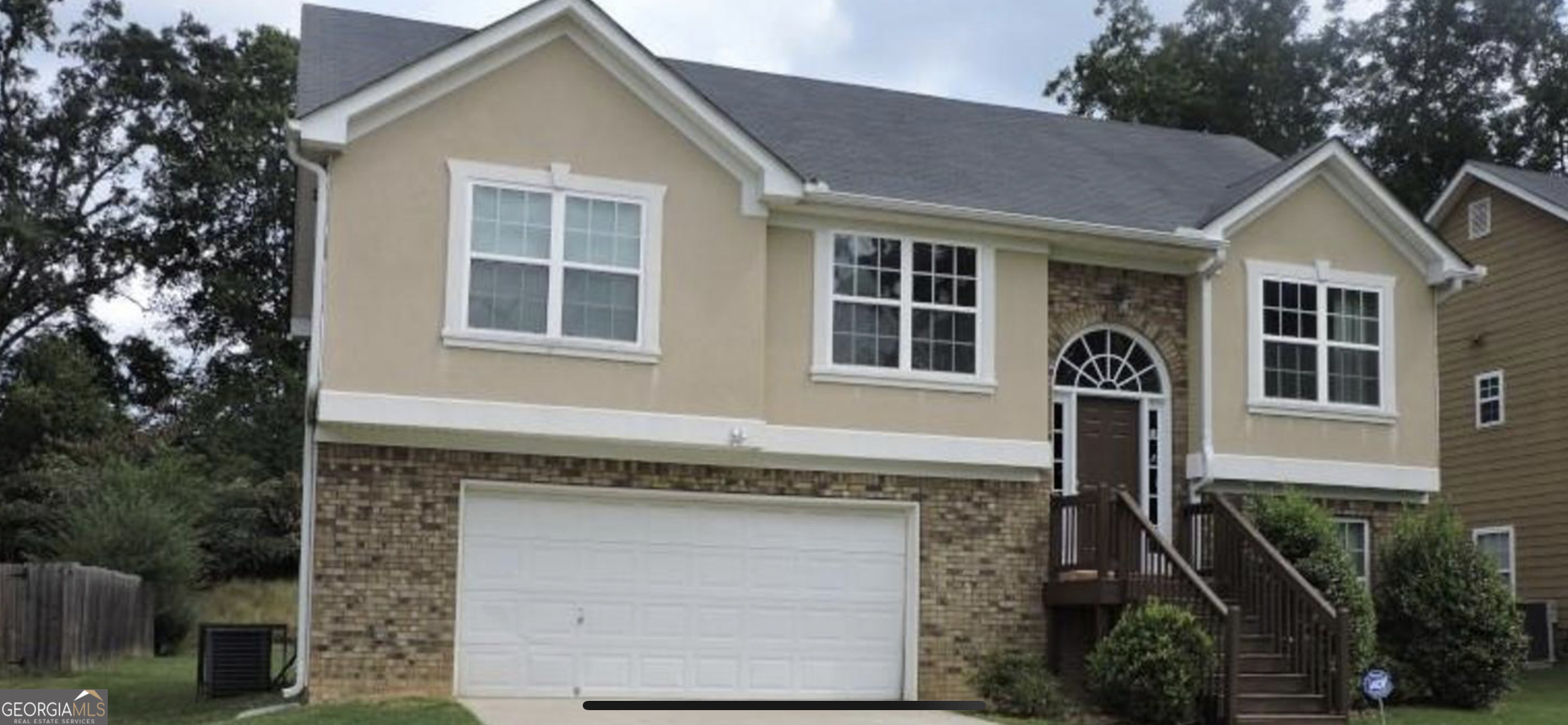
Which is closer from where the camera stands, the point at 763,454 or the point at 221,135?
the point at 763,454

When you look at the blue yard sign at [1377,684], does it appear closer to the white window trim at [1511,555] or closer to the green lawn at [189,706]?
the green lawn at [189,706]

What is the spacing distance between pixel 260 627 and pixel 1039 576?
317 inches

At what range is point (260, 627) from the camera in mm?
17312

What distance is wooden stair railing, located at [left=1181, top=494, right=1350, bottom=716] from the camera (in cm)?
1620

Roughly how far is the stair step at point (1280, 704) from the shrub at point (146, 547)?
19.0 meters

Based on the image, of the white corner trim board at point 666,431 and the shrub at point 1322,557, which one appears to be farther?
the shrub at point 1322,557

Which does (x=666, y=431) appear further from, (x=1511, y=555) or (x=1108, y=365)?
(x=1511, y=555)

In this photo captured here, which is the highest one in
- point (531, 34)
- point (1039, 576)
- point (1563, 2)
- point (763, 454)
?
point (1563, 2)

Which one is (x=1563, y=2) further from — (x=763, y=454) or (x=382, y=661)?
(x=382, y=661)

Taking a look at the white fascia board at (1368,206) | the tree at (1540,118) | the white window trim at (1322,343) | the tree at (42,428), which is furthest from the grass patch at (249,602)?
the tree at (1540,118)

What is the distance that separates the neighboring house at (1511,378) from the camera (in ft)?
82.9

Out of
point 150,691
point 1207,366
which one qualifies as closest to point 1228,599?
point 1207,366

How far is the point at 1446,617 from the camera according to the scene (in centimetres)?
1820

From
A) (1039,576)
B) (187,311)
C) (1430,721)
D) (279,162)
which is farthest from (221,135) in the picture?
(1430,721)
